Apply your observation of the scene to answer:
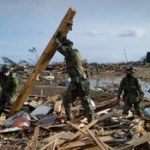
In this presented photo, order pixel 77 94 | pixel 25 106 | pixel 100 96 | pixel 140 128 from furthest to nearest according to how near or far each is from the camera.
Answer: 1. pixel 100 96
2. pixel 25 106
3. pixel 77 94
4. pixel 140 128

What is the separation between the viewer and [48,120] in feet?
33.7

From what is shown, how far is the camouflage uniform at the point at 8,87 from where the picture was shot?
11141mm

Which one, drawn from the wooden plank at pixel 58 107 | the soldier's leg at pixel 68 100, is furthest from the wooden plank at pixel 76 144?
the wooden plank at pixel 58 107

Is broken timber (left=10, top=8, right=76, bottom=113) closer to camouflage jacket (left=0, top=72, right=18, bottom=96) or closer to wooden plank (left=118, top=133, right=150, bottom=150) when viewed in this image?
camouflage jacket (left=0, top=72, right=18, bottom=96)

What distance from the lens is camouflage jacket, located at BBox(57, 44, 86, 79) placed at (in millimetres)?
9703

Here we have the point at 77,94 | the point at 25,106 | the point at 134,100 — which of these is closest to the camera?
the point at 77,94

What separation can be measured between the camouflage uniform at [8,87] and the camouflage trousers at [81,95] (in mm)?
1880

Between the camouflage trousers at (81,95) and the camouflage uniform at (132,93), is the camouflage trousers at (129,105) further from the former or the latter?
the camouflage trousers at (81,95)

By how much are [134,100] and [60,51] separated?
3.04m

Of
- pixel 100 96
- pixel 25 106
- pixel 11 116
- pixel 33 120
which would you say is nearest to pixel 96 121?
pixel 33 120

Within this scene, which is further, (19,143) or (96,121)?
(96,121)

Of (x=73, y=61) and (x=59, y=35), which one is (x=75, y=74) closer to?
(x=73, y=61)

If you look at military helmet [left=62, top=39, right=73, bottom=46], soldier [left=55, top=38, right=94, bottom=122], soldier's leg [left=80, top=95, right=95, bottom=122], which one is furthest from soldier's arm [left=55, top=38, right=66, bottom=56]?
soldier's leg [left=80, top=95, right=95, bottom=122]

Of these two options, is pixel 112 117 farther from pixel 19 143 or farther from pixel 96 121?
pixel 19 143
